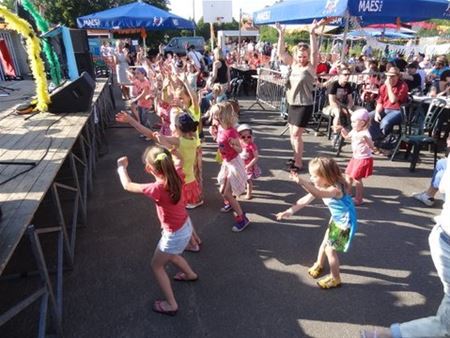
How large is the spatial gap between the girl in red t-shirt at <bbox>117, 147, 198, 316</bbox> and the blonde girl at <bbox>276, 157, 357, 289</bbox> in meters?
0.84

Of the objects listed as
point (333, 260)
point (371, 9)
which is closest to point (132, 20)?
point (371, 9)

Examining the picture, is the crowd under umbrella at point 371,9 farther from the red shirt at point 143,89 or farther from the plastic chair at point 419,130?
the red shirt at point 143,89

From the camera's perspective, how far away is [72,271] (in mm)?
3260

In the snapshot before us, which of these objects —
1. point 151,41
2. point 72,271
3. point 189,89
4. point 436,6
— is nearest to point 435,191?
point 189,89

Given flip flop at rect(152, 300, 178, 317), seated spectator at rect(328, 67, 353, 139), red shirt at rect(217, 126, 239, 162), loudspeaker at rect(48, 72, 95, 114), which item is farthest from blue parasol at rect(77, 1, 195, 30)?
flip flop at rect(152, 300, 178, 317)

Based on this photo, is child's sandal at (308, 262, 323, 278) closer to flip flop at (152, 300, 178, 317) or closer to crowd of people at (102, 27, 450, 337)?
crowd of people at (102, 27, 450, 337)

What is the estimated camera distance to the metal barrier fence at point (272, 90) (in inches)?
364

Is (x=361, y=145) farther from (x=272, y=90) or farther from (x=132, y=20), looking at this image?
(x=132, y=20)

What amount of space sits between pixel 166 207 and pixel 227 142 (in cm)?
147

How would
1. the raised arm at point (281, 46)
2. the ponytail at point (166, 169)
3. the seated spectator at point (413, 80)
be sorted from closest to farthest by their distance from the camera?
the ponytail at point (166, 169) < the raised arm at point (281, 46) < the seated spectator at point (413, 80)

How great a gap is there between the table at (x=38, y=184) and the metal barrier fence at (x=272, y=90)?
540cm

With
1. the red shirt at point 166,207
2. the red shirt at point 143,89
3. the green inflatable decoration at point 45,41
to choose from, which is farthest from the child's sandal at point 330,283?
the green inflatable decoration at point 45,41

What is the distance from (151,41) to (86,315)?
116ft

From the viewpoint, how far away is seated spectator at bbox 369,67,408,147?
6074 mm
